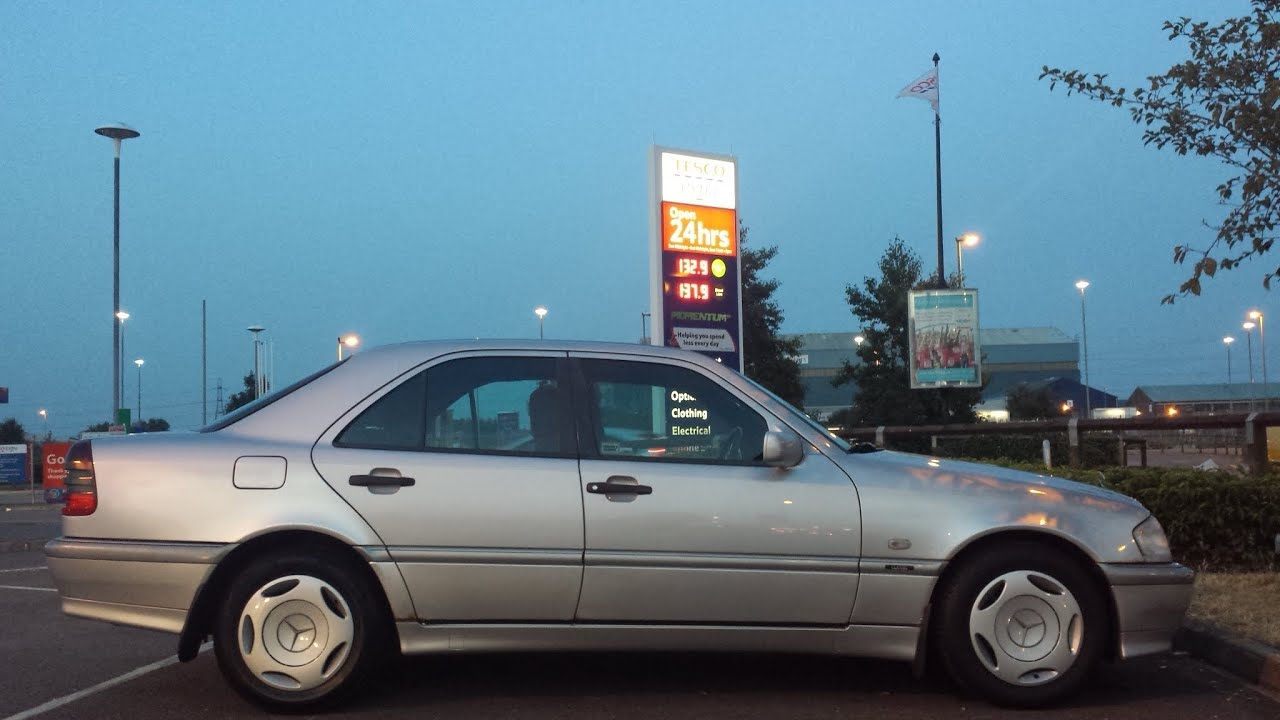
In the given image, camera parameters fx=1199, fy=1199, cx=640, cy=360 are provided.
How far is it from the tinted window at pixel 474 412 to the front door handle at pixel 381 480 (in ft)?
0.48

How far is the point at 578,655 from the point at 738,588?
1.70m

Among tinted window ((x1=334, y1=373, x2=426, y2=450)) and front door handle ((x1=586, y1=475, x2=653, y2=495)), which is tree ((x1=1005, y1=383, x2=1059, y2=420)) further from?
tinted window ((x1=334, y1=373, x2=426, y2=450))

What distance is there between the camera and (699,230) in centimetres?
1855

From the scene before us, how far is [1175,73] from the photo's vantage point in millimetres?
7551

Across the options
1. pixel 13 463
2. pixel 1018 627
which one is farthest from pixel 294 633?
pixel 13 463

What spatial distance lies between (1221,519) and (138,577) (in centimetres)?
729

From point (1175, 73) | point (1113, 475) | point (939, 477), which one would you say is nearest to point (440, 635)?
point (939, 477)

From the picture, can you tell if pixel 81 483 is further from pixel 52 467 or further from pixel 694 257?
pixel 52 467

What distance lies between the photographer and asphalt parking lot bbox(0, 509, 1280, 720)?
506cm

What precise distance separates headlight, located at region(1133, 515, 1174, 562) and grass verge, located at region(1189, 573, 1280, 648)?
118 cm

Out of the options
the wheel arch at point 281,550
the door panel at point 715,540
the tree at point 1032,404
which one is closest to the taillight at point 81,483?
the wheel arch at point 281,550

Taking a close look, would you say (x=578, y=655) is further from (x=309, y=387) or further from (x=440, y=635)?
(x=309, y=387)

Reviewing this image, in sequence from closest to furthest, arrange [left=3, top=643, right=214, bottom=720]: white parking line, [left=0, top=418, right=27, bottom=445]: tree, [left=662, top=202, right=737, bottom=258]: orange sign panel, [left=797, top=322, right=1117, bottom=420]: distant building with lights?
[left=3, top=643, right=214, bottom=720]: white parking line < [left=662, top=202, right=737, bottom=258]: orange sign panel < [left=0, top=418, right=27, bottom=445]: tree < [left=797, top=322, right=1117, bottom=420]: distant building with lights

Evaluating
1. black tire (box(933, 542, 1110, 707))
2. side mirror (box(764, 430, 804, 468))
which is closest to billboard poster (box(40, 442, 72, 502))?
side mirror (box(764, 430, 804, 468))
